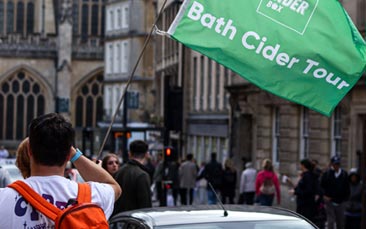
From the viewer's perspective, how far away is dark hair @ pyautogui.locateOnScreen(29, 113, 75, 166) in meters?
4.73

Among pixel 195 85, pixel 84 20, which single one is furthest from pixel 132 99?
pixel 84 20

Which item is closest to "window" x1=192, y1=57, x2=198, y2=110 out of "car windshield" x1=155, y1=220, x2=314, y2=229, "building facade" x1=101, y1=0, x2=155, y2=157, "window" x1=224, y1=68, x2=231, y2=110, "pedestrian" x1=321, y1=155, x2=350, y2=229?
"window" x1=224, y1=68, x2=231, y2=110

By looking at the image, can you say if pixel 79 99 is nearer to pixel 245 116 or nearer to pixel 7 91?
pixel 7 91

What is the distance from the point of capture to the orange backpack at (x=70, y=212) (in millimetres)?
4547

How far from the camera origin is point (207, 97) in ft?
135

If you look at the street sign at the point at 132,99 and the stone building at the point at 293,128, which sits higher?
the street sign at the point at 132,99

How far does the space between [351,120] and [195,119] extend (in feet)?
61.9

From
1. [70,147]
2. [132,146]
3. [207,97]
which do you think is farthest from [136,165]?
[207,97]

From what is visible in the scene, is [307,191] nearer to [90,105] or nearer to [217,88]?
[217,88]

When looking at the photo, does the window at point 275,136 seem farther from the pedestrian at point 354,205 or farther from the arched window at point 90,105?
the arched window at point 90,105

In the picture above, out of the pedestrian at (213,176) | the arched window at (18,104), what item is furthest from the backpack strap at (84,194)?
the arched window at (18,104)

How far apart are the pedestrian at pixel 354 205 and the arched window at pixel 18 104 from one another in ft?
176

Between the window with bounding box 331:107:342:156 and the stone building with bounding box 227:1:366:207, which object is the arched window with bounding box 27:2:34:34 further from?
the window with bounding box 331:107:342:156

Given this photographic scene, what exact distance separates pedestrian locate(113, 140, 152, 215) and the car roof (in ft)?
9.31
